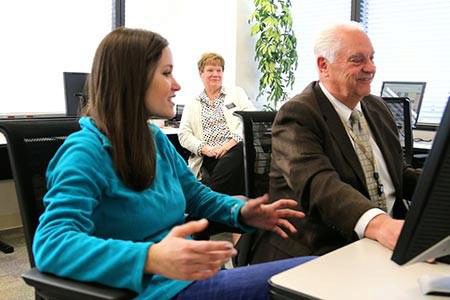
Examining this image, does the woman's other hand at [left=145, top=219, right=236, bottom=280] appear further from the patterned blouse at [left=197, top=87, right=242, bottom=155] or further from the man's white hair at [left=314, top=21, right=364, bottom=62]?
the patterned blouse at [left=197, top=87, right=242, bottom=155]

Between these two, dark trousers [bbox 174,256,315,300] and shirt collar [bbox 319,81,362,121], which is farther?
shirt collar [bbox 319,81,362,121]

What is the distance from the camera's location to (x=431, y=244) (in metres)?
0.78

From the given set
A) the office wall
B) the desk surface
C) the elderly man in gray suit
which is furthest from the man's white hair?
the office wall

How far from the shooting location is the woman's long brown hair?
4.13 feet

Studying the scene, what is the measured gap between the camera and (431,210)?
73 cm

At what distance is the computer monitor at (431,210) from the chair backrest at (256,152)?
110 centimetres

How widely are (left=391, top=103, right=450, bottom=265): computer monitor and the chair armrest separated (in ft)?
1.62

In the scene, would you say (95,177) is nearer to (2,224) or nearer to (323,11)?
(2,224)

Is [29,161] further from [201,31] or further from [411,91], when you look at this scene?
[201,31]

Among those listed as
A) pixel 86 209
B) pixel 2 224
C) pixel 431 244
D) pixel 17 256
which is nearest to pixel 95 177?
pixel 86 209

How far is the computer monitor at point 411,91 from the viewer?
3.90 m

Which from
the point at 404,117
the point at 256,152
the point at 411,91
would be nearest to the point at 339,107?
the point at 256,152

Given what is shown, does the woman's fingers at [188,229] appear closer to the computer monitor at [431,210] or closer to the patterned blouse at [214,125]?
the computer monitor at [431,210]

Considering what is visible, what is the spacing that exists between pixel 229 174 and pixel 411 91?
157cm
